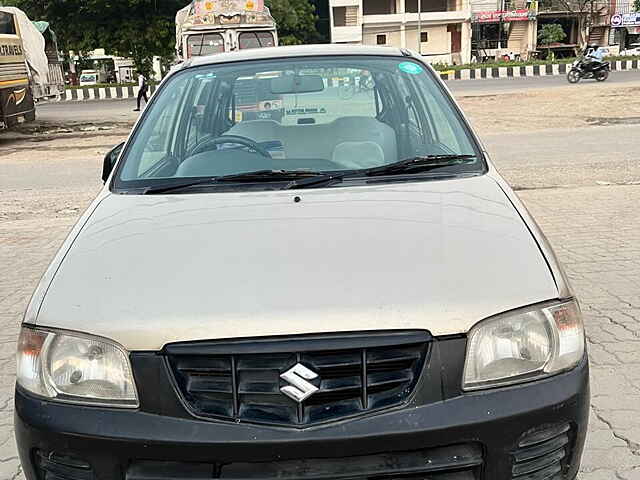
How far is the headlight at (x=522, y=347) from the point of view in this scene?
5.96ft

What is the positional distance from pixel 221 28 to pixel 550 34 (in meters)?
44.7

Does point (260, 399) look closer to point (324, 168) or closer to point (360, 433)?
point (360, 433)

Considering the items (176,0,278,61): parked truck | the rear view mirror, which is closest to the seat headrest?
the rear view mirror

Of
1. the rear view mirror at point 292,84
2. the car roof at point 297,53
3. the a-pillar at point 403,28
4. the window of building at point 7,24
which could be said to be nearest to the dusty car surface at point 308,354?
the rear view mirror at point 292,84

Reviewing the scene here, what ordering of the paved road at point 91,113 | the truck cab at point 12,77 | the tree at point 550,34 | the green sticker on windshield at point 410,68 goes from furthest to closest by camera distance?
the tree at point 550,34
the paved road at point 91,113
the truck cab at point 12,77
the green sticker on windshield at point 410,68

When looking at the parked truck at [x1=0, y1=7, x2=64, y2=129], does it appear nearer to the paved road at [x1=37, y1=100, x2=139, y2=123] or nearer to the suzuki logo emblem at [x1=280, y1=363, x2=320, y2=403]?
the paved road at [x1=37, y1=100, x2=139, y2=123]

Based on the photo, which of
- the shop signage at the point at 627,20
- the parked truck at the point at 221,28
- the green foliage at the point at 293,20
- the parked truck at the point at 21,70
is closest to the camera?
the parked truck at the point at 21,70

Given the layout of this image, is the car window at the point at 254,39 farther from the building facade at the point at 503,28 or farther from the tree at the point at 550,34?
the tree at the point at 550,34

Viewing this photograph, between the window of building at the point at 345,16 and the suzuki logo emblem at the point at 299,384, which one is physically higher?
the window of building at the point at 345,16

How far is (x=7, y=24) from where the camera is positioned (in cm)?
1496

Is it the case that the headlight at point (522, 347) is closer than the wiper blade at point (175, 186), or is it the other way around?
the headlight at point (522, 347)

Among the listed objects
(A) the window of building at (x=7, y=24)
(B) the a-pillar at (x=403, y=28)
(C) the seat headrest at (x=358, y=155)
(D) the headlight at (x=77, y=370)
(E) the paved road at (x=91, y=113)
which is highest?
(B) the a-pillar at (x=403, y=28)

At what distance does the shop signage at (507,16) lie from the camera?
178 feet

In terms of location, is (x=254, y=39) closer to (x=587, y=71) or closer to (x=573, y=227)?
(x=587, y=71)
